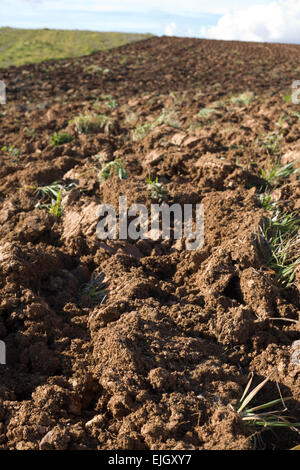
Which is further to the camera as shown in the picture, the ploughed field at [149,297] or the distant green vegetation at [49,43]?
the distant green vegetation at [49,43]

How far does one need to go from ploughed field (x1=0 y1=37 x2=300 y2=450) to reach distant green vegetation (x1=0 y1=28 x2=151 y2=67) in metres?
14.2

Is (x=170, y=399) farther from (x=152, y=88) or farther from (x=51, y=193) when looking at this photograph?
(x=152, y=88)

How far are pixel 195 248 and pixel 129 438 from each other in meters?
1.55

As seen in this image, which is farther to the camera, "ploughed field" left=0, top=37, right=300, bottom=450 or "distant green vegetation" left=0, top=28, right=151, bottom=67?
"distant green vegetation" left=0, top=28, right=151, bottom=67

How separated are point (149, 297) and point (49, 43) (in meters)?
22.8

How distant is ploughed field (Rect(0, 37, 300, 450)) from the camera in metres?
1.87

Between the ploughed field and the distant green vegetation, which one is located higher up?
the distant green vegetation

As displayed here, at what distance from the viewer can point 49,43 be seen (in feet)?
71.6

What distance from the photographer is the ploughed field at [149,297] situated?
6.13 feet

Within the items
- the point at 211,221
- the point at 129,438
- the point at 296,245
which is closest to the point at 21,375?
the point at 129,438

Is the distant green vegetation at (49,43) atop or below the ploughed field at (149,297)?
atop

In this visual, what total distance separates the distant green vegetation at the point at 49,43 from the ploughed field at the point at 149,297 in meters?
14.2

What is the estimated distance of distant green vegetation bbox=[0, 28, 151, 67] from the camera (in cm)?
1755

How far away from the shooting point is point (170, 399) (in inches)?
75.2
